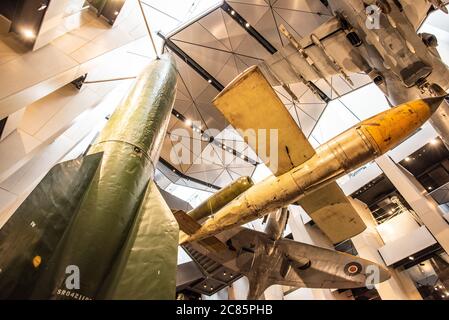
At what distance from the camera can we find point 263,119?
499cm

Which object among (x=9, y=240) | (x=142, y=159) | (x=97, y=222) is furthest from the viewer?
(x=142, y=159)

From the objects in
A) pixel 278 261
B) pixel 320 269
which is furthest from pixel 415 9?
pixel 278 261

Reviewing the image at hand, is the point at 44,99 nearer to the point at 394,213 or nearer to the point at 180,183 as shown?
the point at 180,183

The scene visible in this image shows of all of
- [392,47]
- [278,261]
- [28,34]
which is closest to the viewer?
[28,34]

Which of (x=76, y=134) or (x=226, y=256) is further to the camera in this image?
(x=76, y=134)

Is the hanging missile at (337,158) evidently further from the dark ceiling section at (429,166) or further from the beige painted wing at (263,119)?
the dark ceiling section at (429,166)

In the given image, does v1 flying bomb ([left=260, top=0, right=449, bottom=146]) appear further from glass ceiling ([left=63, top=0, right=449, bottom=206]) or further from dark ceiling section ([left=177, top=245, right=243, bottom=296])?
dark ceiling section ([left=177, top=245, right=243, bottom=296])

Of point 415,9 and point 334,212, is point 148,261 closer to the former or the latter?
point 334,212

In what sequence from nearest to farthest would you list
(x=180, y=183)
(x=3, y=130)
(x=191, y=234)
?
1. (x=3, y=130)
2. (x=191, y=234)
3. (x=180, y=183)

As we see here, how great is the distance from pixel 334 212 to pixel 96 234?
17.2 feet

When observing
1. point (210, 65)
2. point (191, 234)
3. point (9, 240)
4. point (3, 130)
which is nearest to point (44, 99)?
point (3, 130)

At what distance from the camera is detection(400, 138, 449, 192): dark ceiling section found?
12.6 metres

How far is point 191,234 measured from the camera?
6.41 m

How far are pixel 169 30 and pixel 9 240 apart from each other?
41.6 feet
